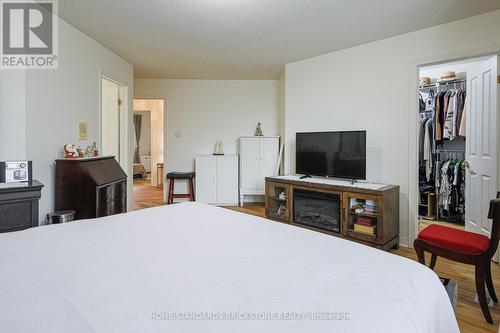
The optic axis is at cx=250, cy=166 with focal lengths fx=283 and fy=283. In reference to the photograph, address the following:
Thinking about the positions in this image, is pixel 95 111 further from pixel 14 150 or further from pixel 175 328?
pixel 175 328

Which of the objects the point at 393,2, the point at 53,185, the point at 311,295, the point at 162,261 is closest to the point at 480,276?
the point at 311,295

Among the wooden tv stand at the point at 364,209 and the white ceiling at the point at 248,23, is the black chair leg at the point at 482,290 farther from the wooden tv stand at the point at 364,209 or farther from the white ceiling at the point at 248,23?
the white ceiling at the point at 248,23

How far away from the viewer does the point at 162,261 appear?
1074mm

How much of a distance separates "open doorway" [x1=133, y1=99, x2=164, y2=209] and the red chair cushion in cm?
459

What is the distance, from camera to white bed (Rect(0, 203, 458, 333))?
2.34 feet

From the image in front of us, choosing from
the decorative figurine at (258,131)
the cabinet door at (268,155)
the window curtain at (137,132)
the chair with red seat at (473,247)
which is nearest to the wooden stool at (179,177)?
the cabinet door at (268,155)

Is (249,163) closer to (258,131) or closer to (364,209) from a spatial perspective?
(258,131)

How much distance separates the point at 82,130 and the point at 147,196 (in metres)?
3.27

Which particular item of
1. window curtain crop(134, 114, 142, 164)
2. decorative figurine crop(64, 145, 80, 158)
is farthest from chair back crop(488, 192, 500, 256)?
window curtain crop(134, 114, 142, 164)

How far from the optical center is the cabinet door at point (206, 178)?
5.46 metres

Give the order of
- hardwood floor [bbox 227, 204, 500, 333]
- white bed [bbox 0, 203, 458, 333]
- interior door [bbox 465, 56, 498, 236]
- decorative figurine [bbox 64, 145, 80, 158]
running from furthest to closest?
decorative figurine [bbox 64, 145, 80, 158]
interior door [bbox 465, 56, 498, 236]
hardwood floor [bbox 227, 204, 500, 333]
white bed [bbox 0, 203, 458, 333]

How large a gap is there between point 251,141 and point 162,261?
4.42 m

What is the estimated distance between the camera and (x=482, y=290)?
6.20ft

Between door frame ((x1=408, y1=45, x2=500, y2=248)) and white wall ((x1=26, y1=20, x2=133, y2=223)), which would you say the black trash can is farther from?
door frame ((x1=408, y1=45, x2=500, y2=248))
